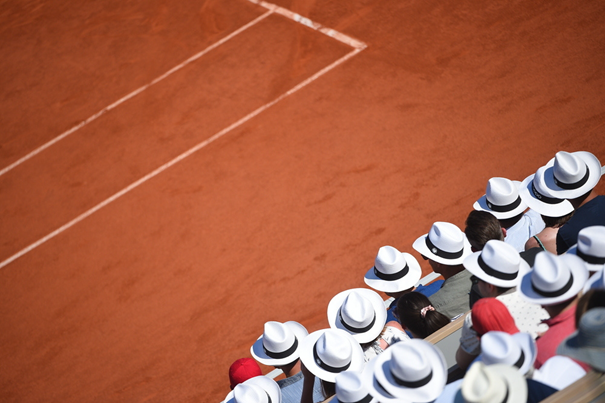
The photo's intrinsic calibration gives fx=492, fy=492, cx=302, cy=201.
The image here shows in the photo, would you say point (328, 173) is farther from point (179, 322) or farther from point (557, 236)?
point (557, 236)

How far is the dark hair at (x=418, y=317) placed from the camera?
3529 millimetres

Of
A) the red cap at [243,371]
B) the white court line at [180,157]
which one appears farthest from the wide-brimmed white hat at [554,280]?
the white court line at [180,157]

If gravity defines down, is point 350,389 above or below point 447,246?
above

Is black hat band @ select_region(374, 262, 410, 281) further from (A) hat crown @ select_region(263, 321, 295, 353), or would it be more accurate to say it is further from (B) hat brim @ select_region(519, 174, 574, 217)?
(B) hat brim @ select_region(519, 174, 574, 217)

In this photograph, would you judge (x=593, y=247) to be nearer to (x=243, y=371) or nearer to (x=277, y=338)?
(x=277, y=338)

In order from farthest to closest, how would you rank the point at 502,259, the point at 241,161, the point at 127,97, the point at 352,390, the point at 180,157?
the point at 127,97 → the point at 180,157 → the point at 241,161 → the point at 502,259 → the point at 352,390

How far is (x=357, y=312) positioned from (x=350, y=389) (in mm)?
843

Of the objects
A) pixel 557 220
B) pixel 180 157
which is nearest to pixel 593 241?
pixel 557 220

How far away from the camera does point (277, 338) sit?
416 cm

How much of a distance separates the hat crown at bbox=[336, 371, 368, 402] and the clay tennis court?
9.54 feet

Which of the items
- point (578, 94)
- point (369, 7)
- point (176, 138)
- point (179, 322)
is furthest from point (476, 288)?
point (369, 7)

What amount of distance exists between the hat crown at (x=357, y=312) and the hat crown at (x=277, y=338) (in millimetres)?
626

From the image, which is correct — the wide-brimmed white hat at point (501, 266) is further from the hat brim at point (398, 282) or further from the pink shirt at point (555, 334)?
the hat brim at point (398, 282)

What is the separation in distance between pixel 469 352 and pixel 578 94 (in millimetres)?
5806
